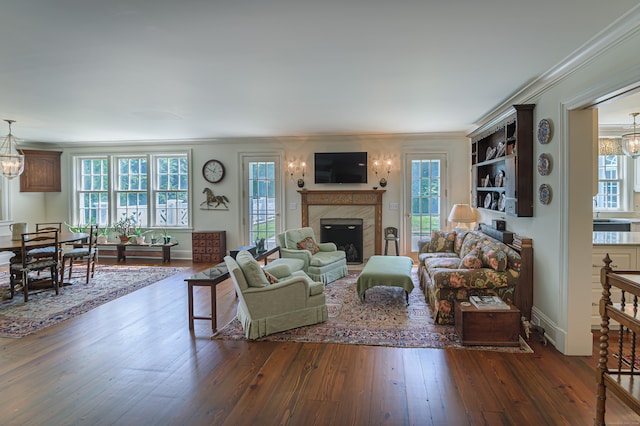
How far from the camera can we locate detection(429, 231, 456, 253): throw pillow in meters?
6.00

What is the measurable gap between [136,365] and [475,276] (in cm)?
342

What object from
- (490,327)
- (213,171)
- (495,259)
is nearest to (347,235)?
(213,171)

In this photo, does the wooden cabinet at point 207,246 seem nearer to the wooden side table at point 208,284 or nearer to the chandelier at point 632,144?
the wooden side table at point 208,284

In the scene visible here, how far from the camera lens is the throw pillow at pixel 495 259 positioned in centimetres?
397

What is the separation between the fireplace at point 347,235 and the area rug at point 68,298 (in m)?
3.02

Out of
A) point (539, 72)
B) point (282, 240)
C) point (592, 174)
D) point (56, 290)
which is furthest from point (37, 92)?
point (592, 174)

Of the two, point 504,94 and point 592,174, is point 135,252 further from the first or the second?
point 592,174

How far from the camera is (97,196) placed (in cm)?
860

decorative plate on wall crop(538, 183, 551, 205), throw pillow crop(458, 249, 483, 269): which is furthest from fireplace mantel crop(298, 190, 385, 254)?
decorative plate on wall crop(538, 183, 551, 205)

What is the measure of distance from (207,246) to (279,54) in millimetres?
5602

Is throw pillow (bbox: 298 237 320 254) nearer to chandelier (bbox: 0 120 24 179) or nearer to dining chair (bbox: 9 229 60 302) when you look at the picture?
dining chair (bbox: 9 229 60 302)

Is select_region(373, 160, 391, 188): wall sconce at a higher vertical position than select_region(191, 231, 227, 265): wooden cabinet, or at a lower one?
higher

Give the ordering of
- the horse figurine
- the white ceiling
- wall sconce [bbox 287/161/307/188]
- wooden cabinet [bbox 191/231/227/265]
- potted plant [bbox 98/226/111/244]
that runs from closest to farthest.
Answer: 1. the white ceiling
2. wall sconce [bbox 287/161/307/188]
3. wooden cabinet [bbox 191/231/227/265]
4. the horse figurine
5. potted plant [bbox 98/226/111/244]

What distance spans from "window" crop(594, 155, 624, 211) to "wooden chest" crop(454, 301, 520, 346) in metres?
4.77
